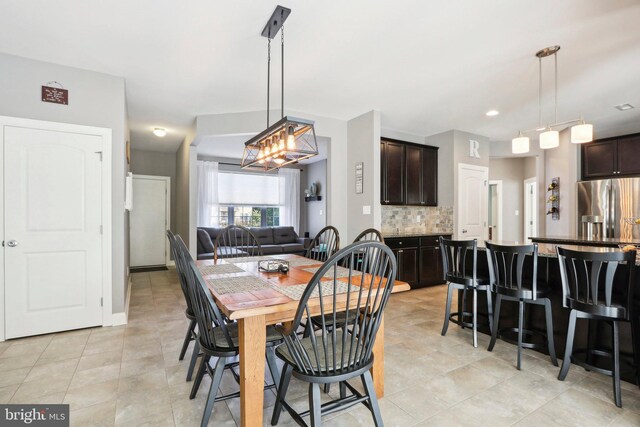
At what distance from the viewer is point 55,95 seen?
3.08 meters

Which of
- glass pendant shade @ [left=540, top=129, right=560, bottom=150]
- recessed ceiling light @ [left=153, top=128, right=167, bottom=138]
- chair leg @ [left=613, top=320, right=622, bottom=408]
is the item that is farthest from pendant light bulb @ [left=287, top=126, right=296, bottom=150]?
recessed ceiling light @ [left=153, top=128, right=167, bottom=138]

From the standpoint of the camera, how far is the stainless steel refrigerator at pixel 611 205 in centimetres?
483

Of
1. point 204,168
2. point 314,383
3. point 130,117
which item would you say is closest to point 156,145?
point 204,168

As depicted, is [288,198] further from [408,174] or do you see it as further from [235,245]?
[235,245]

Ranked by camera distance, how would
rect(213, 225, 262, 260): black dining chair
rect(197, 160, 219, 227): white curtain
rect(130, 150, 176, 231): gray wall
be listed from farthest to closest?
rect(197, 160, 219, 227): white curtain < rect(130, 150, 176, 231): gray wall < rect(213, 225, 262, 260): black dining chair

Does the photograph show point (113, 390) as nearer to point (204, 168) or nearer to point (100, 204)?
point (100, 204)

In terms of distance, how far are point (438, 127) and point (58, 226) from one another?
532cm

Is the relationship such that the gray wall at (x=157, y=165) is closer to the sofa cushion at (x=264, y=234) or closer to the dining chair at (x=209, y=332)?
the sofa cushion at (x=264, y=234)

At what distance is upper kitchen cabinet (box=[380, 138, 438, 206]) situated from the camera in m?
5.02

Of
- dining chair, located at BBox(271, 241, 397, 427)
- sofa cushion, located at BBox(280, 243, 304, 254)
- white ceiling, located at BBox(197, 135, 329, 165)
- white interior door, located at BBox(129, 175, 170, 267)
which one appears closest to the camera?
dining chair, located at BBox(271, 241, 397, 427)

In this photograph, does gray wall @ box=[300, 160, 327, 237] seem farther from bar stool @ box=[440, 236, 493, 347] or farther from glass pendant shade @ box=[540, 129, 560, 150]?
glass pendant shade @ box=[540, 129, 560, 150]

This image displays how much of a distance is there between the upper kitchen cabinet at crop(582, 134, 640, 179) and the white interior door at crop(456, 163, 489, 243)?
1.65 metres

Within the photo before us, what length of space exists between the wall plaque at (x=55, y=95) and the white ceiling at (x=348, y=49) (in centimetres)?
28

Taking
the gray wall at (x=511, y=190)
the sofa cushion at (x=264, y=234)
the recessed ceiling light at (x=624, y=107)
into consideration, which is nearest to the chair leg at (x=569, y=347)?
the recessed ceiling light at (x=624, y=107)
